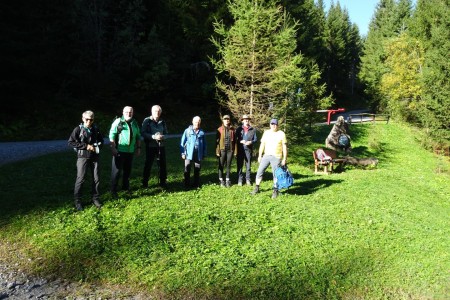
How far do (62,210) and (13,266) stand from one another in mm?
2186

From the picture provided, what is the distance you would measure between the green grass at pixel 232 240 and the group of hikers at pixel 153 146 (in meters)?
0.53

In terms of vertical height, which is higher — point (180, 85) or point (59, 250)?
point (180, 85)

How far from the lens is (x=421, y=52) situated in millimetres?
36688

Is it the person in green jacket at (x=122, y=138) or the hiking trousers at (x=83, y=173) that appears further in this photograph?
the person in green jacket at (x=122, y=138)

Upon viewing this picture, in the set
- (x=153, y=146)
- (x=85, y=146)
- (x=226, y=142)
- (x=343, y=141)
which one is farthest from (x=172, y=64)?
(x=85, y=146)

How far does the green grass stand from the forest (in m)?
6.10

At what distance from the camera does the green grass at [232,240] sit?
668cm

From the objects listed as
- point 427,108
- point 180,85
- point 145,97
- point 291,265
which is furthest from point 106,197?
point 427,108

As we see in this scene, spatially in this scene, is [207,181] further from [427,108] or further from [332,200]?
[427,108]

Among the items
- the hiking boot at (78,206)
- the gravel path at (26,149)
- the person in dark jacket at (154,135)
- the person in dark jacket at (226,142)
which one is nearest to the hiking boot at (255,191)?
the person in dark jacket at (226,142)

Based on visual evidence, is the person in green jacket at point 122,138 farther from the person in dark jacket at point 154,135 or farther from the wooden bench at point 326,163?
the wooden bench at point 326,163

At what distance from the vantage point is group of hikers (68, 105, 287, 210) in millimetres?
8656

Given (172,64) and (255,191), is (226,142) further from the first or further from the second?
(172,64)

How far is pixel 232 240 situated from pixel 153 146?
3.80 m
